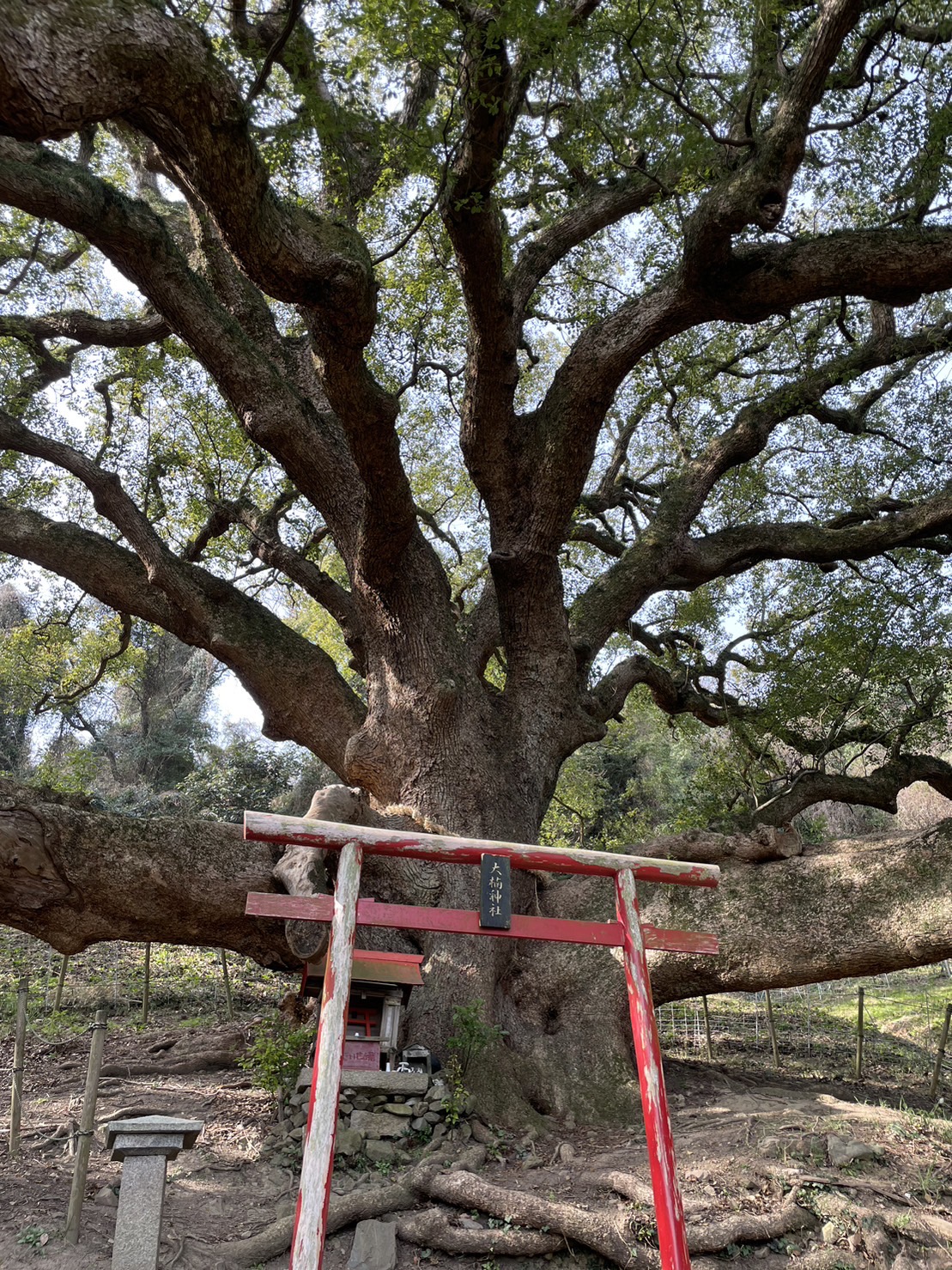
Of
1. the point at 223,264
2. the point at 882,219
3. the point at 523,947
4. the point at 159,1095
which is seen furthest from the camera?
the point at 882,219

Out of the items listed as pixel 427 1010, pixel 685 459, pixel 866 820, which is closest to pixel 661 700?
pixel 685 459

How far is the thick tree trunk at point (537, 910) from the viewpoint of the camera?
17.1 feet

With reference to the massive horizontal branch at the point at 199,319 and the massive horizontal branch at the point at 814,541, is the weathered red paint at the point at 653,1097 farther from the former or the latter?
the massive horizontal branch at the point at 814,541

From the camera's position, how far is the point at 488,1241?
400 centimetres

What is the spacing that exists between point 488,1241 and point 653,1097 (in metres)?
1.22

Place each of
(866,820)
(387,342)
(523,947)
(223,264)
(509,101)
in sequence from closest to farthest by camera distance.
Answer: (509,101)
(523,947)
(223,264)
(387,342)
(866,820)

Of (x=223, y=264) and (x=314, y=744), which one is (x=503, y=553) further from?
(x=223, y=264)

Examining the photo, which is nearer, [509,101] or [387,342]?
[509,101]

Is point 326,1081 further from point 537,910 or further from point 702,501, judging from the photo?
point 702,501

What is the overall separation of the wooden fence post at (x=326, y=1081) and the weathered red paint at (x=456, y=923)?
0.35ft

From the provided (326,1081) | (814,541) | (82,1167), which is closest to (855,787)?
(814,541)

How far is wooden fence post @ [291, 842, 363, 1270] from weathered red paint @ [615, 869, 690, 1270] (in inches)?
52.2

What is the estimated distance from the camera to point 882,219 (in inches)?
314

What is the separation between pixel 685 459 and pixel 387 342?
3.74 m
